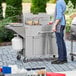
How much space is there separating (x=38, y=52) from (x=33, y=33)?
54 cm

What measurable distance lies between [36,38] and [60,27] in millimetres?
787

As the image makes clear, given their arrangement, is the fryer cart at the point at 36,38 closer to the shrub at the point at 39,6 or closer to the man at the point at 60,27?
the man at the point at 60,27

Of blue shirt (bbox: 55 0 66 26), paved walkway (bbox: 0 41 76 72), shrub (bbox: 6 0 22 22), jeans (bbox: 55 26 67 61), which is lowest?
paved walkway (bbox: 0 41 76 72)

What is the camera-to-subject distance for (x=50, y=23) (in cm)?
1088

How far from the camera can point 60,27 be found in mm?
10297

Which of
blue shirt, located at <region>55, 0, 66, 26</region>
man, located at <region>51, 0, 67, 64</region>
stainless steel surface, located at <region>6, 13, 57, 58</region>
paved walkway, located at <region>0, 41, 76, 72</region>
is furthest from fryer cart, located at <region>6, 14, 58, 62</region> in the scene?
blue shirt, located at <region>55, 0, 66, 26</region>

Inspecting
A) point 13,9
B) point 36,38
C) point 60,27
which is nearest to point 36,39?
point 36,38

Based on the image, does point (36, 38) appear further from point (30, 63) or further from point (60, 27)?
point (60, 27)

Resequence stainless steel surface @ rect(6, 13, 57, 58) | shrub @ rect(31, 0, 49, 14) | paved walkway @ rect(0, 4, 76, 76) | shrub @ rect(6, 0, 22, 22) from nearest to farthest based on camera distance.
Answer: paved walkway @ rect(0, 4, 76, 76)
stainless steel surface @ rect(6, 13, 57, 58)
shrub @ rect(6, 0, 22, 22)
shrub @ rect(31, 0, 49, 14)

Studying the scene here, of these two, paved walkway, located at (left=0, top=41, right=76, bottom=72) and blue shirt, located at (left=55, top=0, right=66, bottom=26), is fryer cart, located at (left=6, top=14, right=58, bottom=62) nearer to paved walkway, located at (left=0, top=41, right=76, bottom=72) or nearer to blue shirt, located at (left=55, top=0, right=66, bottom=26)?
paved walkway, located at (left=0, top=41, right=76, bottom=72)

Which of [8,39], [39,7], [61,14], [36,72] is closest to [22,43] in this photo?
[61,14]

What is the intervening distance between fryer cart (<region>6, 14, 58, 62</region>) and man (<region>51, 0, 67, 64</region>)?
0.47 metres

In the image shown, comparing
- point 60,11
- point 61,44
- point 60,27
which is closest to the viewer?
point 60,11

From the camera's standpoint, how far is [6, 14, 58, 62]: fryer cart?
10.6 m
